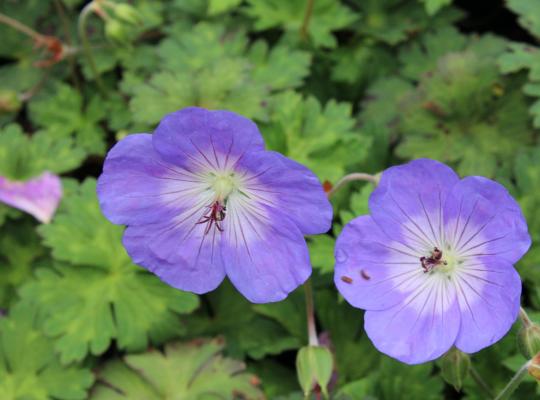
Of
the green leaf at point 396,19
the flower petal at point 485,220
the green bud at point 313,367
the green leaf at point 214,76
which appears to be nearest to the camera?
the flower petal at point 485,220

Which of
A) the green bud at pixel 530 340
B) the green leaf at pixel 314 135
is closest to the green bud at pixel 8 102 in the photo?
the green leaf at pixel 314 135

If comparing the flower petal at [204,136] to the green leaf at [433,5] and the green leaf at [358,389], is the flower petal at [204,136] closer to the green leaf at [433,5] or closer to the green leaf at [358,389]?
the green leaf at [358,389]

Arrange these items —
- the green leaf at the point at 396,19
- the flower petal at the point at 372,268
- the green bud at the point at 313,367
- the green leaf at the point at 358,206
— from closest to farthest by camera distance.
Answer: the flower petal at the point at 372,268 → the green bud at the point at 313,367 → the green leaf at the point at 358,206 → the green leaf at the point at 396,19

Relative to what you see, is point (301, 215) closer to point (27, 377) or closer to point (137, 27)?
point (27, 377)

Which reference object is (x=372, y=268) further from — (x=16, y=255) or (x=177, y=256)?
(x=16, y=255)

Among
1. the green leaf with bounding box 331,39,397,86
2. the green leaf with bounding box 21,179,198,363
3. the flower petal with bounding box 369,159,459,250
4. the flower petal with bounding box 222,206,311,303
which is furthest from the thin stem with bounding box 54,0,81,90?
the flower petal with bounding box 369,159,459,250

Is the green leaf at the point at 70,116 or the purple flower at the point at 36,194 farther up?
the green leaf at the point at 70,116
